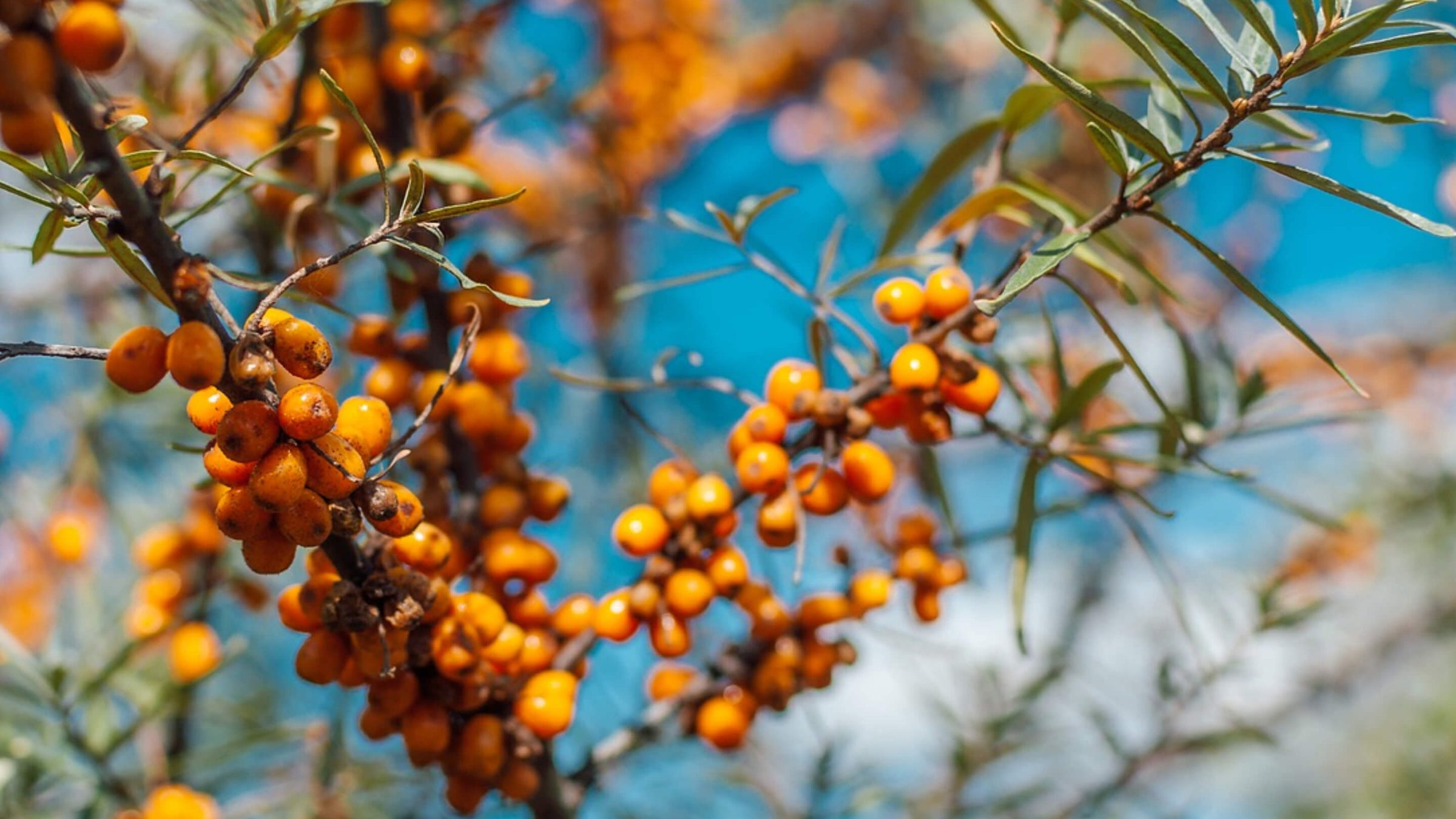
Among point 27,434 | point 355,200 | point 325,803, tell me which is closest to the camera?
point 355,200

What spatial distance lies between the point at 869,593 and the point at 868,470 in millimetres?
182

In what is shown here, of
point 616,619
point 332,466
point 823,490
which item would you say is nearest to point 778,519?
point 823,490

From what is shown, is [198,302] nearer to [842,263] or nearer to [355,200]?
[355,200]

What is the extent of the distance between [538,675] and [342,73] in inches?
22.8

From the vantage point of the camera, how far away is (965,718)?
1.32 metres

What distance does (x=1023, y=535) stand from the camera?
2.42 feet

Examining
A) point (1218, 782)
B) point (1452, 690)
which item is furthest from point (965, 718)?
point (1218, 782)

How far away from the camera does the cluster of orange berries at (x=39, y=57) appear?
0.40 meters

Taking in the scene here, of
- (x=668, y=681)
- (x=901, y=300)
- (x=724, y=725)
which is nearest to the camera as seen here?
(x=901, y=300)

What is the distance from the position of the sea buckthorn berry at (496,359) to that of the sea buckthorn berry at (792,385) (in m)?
0.21

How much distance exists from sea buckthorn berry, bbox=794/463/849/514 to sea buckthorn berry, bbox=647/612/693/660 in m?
0.14

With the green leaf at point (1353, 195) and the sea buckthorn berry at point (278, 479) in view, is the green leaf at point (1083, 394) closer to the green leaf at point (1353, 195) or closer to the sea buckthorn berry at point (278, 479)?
the green leaf at point (1353, 195)

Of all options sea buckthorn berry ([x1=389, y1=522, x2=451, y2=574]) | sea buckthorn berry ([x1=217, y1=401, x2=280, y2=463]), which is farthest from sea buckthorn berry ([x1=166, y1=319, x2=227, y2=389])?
sea buckthorn berry ([x1=389, y1=522, x2=451, y2=574])

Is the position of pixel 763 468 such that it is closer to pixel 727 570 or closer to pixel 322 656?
pixel 727 570
